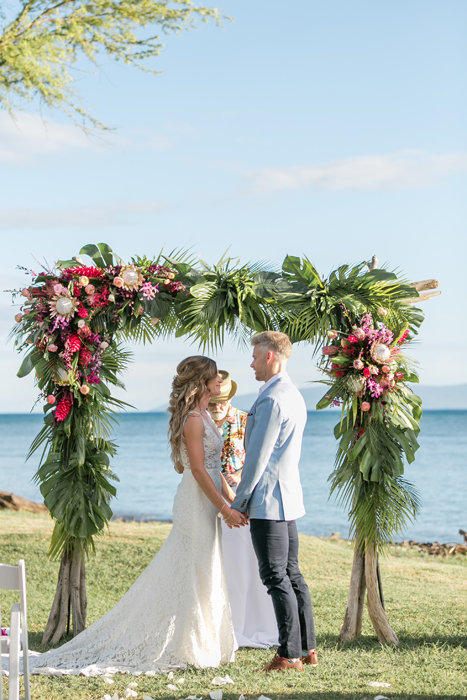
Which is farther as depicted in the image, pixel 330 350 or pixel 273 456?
pixel 330 350

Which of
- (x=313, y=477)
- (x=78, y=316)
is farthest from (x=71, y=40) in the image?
(x=313, y=477)

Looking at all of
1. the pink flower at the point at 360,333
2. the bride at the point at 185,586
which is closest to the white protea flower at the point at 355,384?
the pink flower at the point at 360,333

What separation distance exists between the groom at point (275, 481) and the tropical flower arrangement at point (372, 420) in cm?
114

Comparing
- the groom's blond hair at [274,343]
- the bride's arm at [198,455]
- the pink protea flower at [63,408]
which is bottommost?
the bride's arm at [198,455]

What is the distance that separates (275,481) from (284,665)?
1.19m

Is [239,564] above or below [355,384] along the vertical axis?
below

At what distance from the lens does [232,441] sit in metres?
6.54

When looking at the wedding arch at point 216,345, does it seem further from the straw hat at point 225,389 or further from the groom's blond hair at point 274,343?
the groom's blond hair at point 274,343

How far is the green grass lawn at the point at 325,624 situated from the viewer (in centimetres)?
477

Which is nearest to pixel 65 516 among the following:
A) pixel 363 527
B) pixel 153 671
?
pixel 153 671

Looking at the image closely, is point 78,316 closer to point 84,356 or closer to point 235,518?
point 84,356

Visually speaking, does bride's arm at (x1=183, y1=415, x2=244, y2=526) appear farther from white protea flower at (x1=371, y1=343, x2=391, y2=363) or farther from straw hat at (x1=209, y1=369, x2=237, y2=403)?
white protea flower at (x1=371, y1=343, x2=391, y2=363)

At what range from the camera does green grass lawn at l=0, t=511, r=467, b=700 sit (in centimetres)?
477

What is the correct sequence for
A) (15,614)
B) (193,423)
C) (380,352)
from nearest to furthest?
(15,614) < (193,423) < (380,352)
